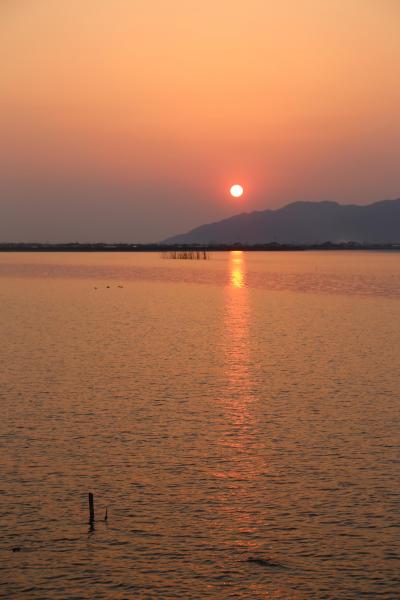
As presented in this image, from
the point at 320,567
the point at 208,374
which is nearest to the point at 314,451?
the point at 320,567

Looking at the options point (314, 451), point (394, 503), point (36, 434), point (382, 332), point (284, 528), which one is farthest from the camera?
point (382, 332)

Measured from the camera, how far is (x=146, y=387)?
37.0 meters

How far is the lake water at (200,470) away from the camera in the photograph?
17047mm

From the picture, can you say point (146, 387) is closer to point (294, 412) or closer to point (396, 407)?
point (294, 412)

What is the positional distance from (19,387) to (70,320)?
35.2 m

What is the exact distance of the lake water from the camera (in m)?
17.0

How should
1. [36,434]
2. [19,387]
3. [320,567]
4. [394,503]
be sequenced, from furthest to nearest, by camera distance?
[19,387] < [36,434] < [394,503] < [320,567]

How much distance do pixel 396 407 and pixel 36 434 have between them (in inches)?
568

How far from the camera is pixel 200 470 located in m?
23.9

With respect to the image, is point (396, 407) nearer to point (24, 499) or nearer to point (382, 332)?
point (24, 499)

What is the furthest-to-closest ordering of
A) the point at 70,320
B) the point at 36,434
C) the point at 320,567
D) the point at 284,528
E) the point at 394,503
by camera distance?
the point at 70,320, the point at 36,434, the point at 394,503, the point at 284,528, the point at 320,567

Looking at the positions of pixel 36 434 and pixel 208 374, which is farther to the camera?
pixel 208 374

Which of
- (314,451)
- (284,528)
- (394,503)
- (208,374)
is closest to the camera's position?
(284,528)

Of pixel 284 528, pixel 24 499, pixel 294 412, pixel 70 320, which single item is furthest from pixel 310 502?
pixel 70 320
